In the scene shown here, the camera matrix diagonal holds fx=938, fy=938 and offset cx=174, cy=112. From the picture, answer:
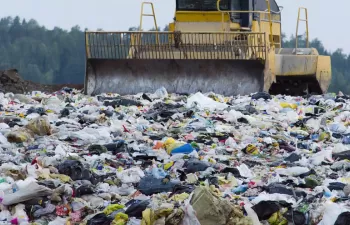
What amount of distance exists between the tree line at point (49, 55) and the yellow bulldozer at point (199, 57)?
38263 millimetres

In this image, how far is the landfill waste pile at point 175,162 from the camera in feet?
20.7

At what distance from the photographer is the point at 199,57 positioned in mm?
15828

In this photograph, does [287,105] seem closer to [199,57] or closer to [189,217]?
[199,57]

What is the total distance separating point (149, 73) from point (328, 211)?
31.1ft

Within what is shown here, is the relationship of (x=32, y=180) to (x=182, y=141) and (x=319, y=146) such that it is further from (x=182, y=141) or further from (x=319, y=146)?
(x=319, y=146)

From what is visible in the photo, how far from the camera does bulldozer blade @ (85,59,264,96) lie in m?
15.2

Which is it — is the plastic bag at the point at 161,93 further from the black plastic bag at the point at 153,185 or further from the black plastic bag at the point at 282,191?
the black plastic bag at the point at 282,191

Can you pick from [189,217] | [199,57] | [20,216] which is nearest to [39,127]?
[20,216]

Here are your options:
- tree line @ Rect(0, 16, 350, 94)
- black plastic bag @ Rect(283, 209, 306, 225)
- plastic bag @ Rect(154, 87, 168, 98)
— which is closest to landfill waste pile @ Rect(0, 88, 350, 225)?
black plastic bag @ Rect(283, 209, 306, 225)

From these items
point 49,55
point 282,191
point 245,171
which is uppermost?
point 282,191

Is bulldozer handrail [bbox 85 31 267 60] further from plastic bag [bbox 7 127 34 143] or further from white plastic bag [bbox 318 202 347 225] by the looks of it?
white plastic bag [bbox 318 202 347 225]

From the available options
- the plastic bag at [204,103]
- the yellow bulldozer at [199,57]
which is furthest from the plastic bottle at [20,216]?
the yellow bulldozer at [199,57]

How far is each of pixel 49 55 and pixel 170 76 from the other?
49.5 m

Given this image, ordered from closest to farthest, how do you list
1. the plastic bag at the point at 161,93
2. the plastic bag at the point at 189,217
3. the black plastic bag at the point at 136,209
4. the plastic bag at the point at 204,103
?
the plastic bag at the point at 189,217 → the black plastic bag at the point at 136,209 → the plastic bag at the point at 204,103 → the plastic bag at the point at 161,93
